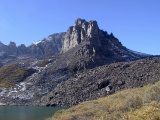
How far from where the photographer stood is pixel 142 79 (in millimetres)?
104250

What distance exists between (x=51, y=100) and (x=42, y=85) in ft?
79.3

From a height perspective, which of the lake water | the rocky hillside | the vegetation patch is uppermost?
the vegetation patch

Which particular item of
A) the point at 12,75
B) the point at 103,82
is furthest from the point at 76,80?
the point at 12,75

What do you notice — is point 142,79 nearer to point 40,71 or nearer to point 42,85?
point 42,85

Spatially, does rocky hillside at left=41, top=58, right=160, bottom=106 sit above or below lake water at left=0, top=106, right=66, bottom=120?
above

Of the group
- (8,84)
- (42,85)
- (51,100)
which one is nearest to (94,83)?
(51,100)

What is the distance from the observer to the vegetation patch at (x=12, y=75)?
155m

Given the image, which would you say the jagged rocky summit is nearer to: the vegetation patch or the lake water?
the vegetation patch

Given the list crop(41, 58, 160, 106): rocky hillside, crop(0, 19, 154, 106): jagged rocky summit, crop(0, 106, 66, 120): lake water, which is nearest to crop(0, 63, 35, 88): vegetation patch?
crop(0, 19, 154, 106): jagged rocky summit

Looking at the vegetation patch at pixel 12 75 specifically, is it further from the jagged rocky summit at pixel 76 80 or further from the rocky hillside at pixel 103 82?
→ the rocky hillside at pixel 103 82

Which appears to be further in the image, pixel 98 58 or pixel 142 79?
pixel 98 58

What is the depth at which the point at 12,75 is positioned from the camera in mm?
168625

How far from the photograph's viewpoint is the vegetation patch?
508 feet

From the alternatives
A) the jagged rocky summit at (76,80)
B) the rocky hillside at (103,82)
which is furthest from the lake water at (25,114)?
the jagged rocky summit at (76,80)
